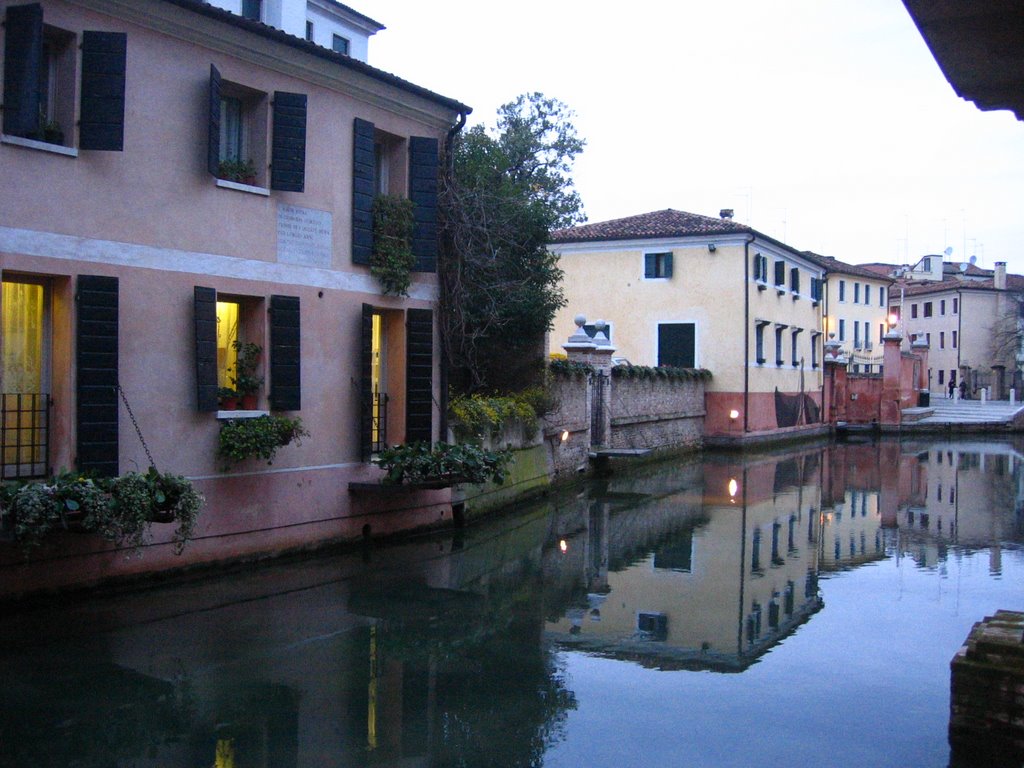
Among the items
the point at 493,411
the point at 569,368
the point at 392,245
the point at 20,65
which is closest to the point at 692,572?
the point at 493,411

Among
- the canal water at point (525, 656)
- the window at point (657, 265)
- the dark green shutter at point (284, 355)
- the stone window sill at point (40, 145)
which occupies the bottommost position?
the canal water at point (525, 656)

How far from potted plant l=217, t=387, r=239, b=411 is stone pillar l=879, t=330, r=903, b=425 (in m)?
36.7

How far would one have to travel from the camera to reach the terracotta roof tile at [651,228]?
105 feet

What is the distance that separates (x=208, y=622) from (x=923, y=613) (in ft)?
22.7

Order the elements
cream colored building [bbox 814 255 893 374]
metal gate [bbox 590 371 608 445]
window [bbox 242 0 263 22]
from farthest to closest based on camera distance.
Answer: cream colored building [bbox 814 255 893 374], metal gate [bbox 590 371 608 445], window [bbox 242 0 263 22]

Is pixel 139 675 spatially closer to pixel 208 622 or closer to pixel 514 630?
pixel 208 622

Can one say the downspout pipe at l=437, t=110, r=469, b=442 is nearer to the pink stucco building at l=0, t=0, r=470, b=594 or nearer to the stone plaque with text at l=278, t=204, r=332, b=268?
the pink stucco building at l=0, t=0, r=470, b=594

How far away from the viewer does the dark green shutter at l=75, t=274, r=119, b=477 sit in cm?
926

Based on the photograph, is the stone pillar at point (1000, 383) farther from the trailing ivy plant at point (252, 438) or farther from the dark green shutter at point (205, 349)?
the dark green shutter at point (205, 349)

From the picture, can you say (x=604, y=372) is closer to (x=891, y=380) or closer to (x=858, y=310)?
(x=891, y=380)

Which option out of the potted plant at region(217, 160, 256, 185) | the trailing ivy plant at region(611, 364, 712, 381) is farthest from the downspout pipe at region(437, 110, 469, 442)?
the trailing ivy plant at region(611, 364, 712, 381)

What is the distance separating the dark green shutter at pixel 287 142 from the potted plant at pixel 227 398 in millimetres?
2441

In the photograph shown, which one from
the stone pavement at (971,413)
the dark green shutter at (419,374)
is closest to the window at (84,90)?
the dark green shutter at (419,374)

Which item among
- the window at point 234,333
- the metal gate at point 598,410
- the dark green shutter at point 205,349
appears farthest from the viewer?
the metal gate at point 598,410
